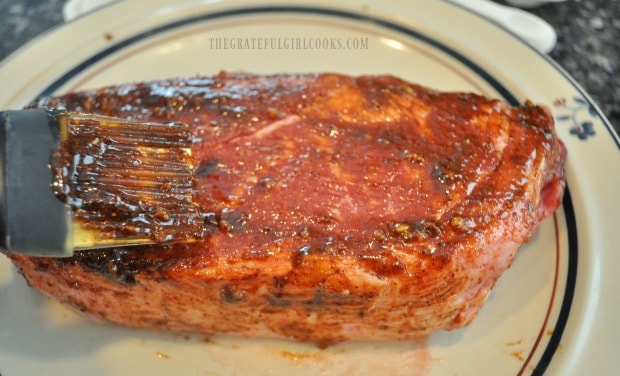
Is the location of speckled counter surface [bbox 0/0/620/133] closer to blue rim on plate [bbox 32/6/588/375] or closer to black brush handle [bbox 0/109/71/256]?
blue rim on plate [bbox 32/6/588/375]

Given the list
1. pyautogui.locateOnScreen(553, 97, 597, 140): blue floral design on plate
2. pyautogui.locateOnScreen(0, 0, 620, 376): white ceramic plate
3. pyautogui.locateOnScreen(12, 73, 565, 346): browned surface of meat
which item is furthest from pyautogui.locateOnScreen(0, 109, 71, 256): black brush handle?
pyautogui.locateOnScreen(553, 97, 597, 140): blue floral design on plate

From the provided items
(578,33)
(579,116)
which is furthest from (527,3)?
(579,116)

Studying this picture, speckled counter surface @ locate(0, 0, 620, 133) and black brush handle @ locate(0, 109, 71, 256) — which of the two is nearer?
black brush handle @ locate(0, 109, 71, 256)

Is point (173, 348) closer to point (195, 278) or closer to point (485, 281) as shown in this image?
point (195, 278)

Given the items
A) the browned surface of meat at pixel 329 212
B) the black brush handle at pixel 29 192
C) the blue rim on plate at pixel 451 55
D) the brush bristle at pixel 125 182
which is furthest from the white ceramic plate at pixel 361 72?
the black brush handle at pixel 29 192

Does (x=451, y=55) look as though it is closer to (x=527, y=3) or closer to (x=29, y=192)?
(x=527, y=3)

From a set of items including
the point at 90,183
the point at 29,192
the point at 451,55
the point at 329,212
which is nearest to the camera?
→ the point at 29,192

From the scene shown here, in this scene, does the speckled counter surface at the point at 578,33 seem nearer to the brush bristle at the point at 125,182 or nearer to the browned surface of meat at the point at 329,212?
the browned surface of meat at the point at 329,212
